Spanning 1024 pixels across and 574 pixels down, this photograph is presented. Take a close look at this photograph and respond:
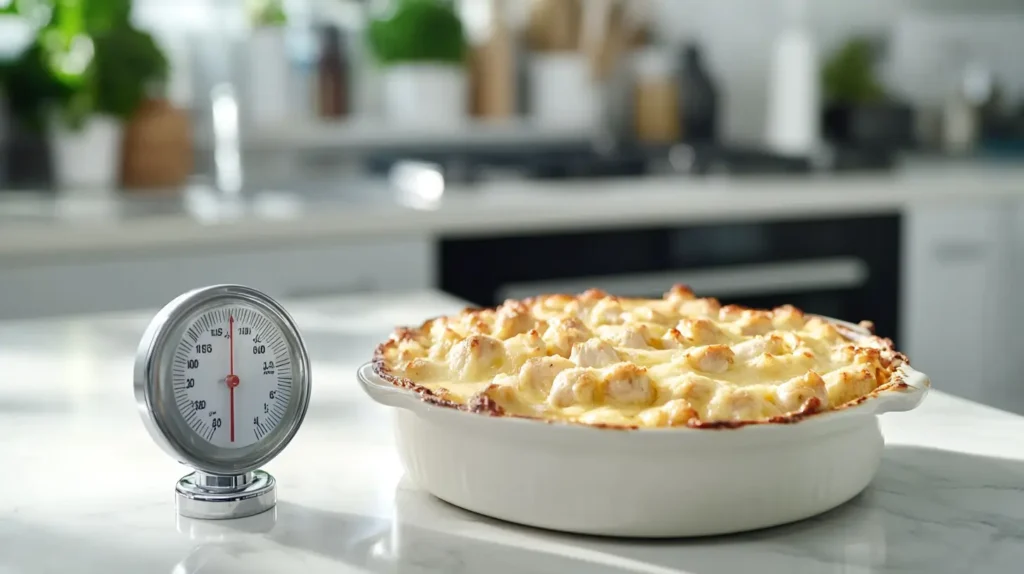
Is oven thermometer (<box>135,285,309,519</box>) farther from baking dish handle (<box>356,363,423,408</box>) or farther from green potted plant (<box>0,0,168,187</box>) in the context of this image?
green potted plant (<box>0,0,168,187</box>)

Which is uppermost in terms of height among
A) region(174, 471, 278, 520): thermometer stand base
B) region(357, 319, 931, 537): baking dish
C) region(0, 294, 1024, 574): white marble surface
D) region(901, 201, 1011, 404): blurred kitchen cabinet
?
region(357, 319, 931, 537): baking dish

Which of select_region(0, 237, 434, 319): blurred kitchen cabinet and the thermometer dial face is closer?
the thermometer dial face

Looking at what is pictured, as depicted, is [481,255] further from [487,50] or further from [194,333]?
[194,333]

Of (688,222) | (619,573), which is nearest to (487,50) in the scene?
(688,222)

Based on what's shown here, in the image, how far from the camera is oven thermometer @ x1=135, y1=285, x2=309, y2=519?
0.84m

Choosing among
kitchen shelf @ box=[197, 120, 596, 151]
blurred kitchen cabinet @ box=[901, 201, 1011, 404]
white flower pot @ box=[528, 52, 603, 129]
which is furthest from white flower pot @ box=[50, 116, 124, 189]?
blurred kitchen cabinet @ box=[901, 201, 1011, 404]

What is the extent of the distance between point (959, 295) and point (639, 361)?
7.14 feet

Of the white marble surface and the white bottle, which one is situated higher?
the white bottle

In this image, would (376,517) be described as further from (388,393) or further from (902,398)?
(902,398)

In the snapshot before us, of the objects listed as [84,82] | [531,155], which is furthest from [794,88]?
[84,82]

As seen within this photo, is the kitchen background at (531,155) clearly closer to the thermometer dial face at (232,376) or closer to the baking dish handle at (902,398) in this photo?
the thermometer dial face at (232,376)

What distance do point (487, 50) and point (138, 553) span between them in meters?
2.55

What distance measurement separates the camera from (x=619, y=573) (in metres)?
0.75

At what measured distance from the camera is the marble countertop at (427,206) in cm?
226
